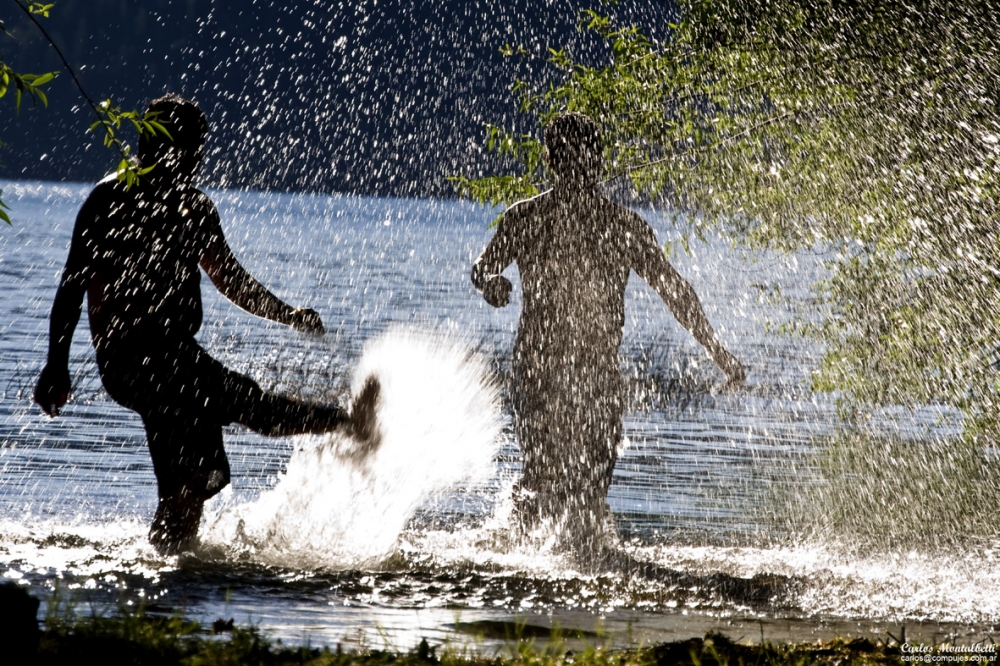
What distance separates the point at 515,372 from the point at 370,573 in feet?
5.58

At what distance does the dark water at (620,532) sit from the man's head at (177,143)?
1.72m

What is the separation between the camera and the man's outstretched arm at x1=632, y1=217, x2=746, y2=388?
22.2 feet

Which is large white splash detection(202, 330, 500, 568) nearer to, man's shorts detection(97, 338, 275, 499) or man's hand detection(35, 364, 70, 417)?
man's shorts detection(97, 338, 275, 499)

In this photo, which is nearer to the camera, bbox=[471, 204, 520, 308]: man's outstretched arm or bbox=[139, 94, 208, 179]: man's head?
bbox=[139, 94, 208, 179]: man's head

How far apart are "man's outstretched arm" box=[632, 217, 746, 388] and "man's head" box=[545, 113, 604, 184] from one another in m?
0.45

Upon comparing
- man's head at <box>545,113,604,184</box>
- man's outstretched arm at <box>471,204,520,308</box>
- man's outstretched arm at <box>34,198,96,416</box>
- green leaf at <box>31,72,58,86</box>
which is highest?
man's head at <box>545,113,604,184</box>

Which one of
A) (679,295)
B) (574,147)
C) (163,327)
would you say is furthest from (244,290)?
(679,295)

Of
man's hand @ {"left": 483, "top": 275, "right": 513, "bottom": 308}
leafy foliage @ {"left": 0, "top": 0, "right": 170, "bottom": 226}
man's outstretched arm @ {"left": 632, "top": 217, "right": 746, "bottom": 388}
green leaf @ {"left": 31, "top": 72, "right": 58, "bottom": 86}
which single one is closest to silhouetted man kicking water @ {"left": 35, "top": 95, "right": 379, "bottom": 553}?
leafy foliage @ {"left": 0, "top": 0, "right": 170, "bottom": 226}

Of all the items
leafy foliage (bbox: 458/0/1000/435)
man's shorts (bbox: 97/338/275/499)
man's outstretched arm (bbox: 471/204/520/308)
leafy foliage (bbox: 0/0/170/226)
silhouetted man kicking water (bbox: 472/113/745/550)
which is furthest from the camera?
leafy foliage (bbox: 458/0/1000/435)

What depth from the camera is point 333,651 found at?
3818mm

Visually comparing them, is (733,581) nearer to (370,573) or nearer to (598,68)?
(370,573)

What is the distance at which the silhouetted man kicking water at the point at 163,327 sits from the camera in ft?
18.0

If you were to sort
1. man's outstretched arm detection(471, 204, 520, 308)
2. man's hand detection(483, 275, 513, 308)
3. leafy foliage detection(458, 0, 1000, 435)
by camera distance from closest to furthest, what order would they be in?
man's hand detection(483, 275, 513, 308) → man's outstretched arm detection(471, 204, 520, 308) → leafy foliage detection(458, 0, 1000, 435)

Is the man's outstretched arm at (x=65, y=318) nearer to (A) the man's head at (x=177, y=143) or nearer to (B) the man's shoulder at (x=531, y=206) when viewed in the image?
(A) the man's head at (x=177, y=143)
